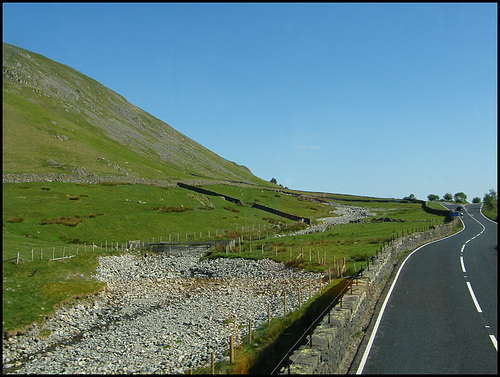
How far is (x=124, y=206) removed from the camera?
83500 mm

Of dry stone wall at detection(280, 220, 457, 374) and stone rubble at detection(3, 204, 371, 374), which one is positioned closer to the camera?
dry stone wall at detection(280, 220, 457, 374)

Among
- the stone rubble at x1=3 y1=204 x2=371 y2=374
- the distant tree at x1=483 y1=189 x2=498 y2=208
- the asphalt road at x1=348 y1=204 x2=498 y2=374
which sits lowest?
the stone rubble at x1=3 y1=204 x2=371 y2=374

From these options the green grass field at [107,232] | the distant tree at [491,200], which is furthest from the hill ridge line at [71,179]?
the distant tree at [491,200]

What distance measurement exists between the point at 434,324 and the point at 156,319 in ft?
68.7

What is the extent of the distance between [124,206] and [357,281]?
7125cm

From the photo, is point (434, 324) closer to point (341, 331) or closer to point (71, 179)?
point (341, 331)

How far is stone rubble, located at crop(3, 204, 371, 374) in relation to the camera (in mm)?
22109

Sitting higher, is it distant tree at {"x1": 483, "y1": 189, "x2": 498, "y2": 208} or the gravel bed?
distant tree at {"x1": 483, "y1": 189, "x2": 498, "y2": 208}

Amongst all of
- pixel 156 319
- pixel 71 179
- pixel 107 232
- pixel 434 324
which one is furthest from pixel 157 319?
pixel 71 179

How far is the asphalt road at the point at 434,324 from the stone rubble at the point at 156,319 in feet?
28.4

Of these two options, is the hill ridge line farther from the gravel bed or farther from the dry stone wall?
the dry stone wall

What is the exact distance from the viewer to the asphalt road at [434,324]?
12805 millimetres

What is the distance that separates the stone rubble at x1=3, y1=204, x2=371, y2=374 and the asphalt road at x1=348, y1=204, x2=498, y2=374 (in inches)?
341

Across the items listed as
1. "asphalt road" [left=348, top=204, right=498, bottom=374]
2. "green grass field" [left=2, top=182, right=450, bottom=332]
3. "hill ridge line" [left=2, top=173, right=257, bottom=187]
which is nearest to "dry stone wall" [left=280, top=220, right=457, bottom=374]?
"asphalt road" [left=348, top=204, right=498, bottom=374]
